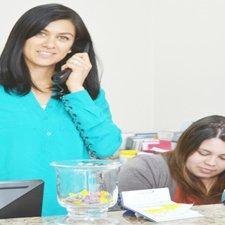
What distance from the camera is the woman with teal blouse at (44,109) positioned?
158 centimetres

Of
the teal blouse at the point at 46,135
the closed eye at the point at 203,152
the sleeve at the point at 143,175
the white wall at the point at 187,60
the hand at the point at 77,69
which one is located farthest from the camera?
the white wall at the point at 187,60

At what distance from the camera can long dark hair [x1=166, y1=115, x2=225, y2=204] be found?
6.18ft

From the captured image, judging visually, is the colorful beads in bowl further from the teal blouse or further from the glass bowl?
the teal blouse

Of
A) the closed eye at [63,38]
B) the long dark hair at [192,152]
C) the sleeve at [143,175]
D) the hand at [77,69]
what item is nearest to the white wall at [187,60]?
the long dark hair at [192,152]

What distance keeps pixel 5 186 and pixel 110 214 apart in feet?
0.89

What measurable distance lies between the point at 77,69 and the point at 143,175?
19.7 inches

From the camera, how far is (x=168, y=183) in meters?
1.86

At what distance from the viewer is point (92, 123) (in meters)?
1.63

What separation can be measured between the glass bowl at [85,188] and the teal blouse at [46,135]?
0.48 meters

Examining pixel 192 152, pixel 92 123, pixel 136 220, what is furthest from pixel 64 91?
pixel 136 220

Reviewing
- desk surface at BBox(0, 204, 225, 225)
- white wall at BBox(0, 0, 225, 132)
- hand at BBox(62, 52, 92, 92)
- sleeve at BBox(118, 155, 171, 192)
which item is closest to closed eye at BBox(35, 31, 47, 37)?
hand at BBox(62, 52, 92, 92)

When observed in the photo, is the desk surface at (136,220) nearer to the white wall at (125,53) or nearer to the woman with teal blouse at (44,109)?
the woman with teal blouse at (44,109)

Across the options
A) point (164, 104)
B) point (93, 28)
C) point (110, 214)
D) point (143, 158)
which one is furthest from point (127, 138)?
point (110, 214)

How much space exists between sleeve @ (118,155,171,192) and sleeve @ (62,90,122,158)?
0.20m
